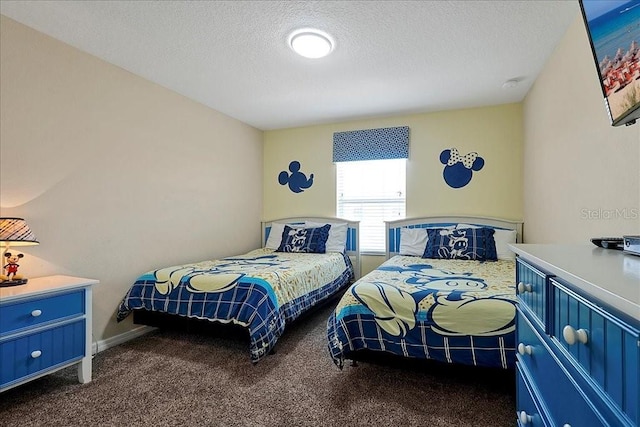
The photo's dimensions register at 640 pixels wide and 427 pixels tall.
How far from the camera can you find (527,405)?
120 centimetres

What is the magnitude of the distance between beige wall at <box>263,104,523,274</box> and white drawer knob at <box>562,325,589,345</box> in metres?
3.16

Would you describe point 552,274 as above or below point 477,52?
below

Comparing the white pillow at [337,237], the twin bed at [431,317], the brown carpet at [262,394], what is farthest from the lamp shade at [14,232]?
the white pillow at [337,237]

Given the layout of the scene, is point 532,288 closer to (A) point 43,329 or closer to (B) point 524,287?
(B) point 524,287

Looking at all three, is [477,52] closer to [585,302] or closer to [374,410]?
[585,302]

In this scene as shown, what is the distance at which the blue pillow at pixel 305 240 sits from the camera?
3.86 meters

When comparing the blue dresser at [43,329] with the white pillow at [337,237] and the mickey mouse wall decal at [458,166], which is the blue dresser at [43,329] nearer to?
the white pillow at [337,237]

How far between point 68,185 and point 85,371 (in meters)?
1.28

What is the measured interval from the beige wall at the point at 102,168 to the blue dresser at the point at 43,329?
460mm

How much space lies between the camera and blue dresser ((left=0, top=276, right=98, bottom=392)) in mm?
1693

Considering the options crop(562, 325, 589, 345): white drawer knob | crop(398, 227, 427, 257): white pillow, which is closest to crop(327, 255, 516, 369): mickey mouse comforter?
crop(562, 325, 589, 345): white drawer knob

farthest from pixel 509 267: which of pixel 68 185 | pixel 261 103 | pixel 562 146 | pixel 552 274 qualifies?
pixel 68 185

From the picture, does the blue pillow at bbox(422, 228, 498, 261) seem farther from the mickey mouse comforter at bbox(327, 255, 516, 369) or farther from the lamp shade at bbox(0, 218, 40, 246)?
the lamp shade at bbox(0, 218, 40, 246)

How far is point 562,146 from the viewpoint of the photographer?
229 cm
